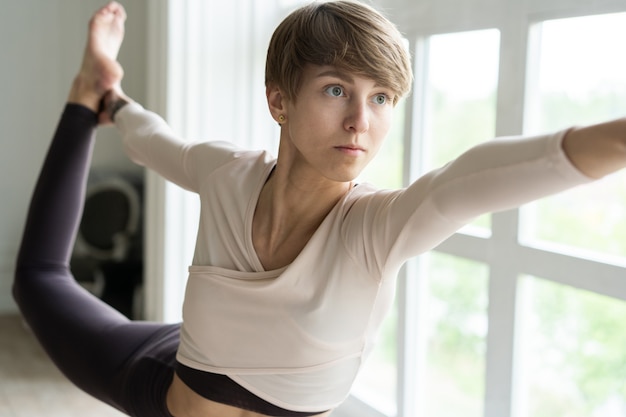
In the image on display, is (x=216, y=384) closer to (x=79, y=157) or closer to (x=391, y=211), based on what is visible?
(x=391, y=211)

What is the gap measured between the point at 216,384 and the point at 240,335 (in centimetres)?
11

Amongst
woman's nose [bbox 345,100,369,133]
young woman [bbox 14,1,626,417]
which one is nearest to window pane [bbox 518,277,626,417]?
young woman [bbox 14,1,626,417]

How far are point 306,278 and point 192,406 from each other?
1.14ft

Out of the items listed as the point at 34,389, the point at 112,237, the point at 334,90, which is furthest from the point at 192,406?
the point at 112,237

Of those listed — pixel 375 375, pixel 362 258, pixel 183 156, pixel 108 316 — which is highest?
pixel 183 156

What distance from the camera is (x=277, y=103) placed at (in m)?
1.13

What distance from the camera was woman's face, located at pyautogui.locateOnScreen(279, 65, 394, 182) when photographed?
1027mm

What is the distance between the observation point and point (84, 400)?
2.70 m

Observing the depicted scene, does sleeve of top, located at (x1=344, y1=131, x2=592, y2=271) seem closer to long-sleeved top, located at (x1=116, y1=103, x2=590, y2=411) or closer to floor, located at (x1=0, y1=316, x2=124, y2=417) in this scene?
long-sleeved top, located at (x1=116, y1=103, x2=590, y2=411)

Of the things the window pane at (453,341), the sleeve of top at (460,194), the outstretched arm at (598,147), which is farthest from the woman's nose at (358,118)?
the window pane at (453,341)

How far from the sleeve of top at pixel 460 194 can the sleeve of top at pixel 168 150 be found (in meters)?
0.36

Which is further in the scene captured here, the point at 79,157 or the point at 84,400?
the point at 84,400

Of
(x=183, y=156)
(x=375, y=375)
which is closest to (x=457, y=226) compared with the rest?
(x=183, y=156)

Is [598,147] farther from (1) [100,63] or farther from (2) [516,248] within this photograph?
(1) [100,63]
